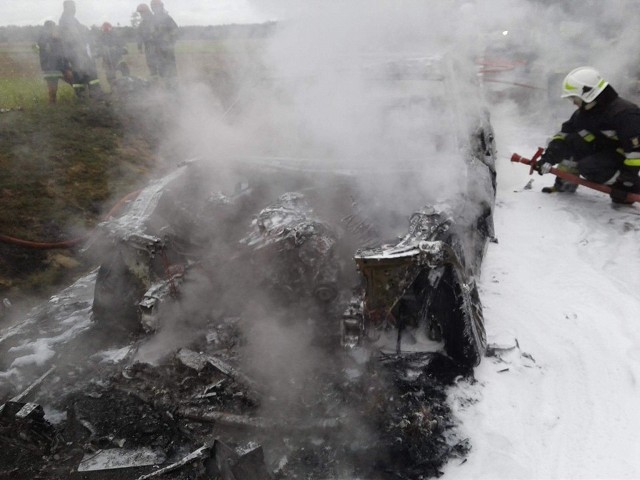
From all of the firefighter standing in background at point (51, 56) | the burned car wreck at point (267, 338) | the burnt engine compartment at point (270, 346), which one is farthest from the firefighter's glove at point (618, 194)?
the firefighter standing in background at point (51, 56)

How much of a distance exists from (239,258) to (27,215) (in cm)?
395

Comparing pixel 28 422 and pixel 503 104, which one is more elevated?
pixel 503 104

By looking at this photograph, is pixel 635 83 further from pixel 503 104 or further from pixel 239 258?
pixel 239 258

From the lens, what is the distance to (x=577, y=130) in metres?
5.60

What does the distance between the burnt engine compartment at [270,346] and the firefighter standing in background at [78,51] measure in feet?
23.0

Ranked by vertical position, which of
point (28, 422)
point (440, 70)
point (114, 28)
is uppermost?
point (114, 28)

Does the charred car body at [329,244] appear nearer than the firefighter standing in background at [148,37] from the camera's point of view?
Yes

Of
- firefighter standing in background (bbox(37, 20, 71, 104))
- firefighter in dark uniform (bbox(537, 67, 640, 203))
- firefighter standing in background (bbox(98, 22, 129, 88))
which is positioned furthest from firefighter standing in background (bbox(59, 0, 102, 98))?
firefighter in dark uniform (bbox(537, 67, 640, 203))

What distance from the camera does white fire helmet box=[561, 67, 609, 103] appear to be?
5.16m

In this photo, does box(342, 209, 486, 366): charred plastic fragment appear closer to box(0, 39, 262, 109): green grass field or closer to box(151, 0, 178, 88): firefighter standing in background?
box(0, 39, 262, 109): green grass field

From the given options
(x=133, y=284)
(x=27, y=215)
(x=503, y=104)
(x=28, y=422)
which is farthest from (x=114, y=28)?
(x=28, y=422)

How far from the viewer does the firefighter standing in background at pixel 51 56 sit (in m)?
8.73

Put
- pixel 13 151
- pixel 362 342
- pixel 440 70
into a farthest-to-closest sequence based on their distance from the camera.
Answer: pixel 13 151, pixel 440 70, pixel 362 342

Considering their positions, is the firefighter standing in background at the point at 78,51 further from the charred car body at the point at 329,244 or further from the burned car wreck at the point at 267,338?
the burned car wreck at the point at 267,338
